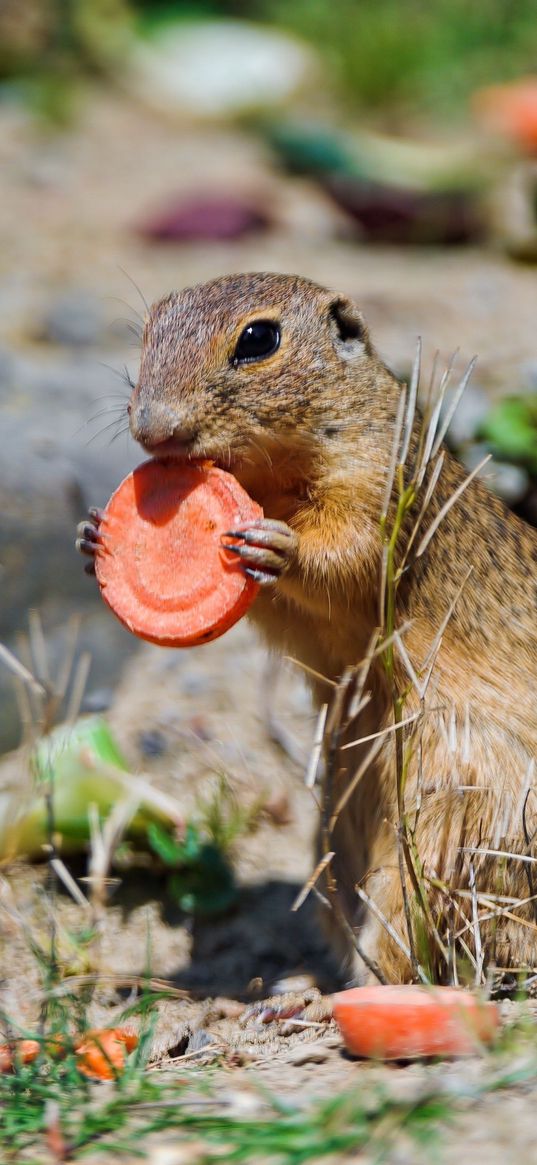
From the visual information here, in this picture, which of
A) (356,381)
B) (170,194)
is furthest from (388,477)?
(170,194)

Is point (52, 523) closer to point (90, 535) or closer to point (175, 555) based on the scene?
point (90, 535)

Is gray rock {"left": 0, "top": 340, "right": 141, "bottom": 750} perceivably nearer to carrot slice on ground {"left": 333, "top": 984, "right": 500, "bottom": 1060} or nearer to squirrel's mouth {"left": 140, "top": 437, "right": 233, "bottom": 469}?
squirrel's mouth {"left": 140, "top": 437, "right": 233, "bottom": 469}

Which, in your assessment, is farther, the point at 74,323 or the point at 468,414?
the point at 74,323

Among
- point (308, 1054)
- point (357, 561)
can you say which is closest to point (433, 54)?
point (357, 561)

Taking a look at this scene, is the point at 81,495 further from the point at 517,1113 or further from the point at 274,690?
the point at 517,1113

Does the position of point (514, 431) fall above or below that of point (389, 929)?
above

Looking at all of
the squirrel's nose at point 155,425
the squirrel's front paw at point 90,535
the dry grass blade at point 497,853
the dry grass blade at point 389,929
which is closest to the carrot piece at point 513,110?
the squirrel's front paw at point 90,535

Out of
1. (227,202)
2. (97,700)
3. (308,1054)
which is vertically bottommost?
(308,1054)
